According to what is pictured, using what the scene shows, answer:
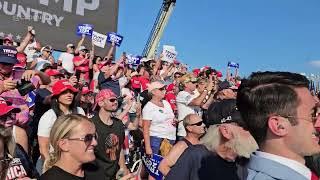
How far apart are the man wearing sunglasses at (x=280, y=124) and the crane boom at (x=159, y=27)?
84.0ft

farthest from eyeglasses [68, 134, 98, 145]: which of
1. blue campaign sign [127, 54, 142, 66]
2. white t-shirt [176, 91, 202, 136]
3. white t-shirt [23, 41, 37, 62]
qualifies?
blue campaign sign [127, 54, 142, 66]

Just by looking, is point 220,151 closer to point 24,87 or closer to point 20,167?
point 20,167

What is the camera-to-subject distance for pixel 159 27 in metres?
29.6

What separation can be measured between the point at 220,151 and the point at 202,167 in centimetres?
18

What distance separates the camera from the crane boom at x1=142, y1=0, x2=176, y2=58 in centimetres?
2861

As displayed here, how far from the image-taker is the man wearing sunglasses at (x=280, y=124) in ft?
6.24

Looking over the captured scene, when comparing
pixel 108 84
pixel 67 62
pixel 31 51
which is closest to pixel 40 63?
pixel 31 51

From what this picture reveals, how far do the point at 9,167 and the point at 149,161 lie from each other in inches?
122

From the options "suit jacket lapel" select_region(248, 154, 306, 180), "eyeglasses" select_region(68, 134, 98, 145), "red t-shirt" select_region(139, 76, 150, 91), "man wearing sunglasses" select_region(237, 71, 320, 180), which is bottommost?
"eyeglasses" select_region(68, 134, 98, 145)

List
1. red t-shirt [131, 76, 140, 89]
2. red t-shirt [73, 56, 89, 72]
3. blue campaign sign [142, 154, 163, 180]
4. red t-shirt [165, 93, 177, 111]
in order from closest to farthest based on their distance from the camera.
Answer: blue campaign sign [142, 154, 163, 180] < red t-shirt [165, 93, 177, 111] < red t-shirt [73, 56, 89, 72] < red t-shirt [131, 76, 140, 89]

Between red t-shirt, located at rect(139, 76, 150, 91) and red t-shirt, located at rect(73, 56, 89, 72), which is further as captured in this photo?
red t-shirt, located at rect(139, 76, 150, 91)

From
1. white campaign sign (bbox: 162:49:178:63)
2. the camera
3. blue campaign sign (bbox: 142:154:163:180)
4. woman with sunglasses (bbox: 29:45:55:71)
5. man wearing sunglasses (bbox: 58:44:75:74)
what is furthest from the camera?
white campaign sign (bbox: 162:49:178:63)

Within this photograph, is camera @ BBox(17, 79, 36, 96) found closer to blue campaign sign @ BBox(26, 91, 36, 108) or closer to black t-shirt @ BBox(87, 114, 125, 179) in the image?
blue campaign sign @ BBox(26, 91, 36, 108)

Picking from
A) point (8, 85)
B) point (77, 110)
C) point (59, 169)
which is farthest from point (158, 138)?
point (59, 169)
